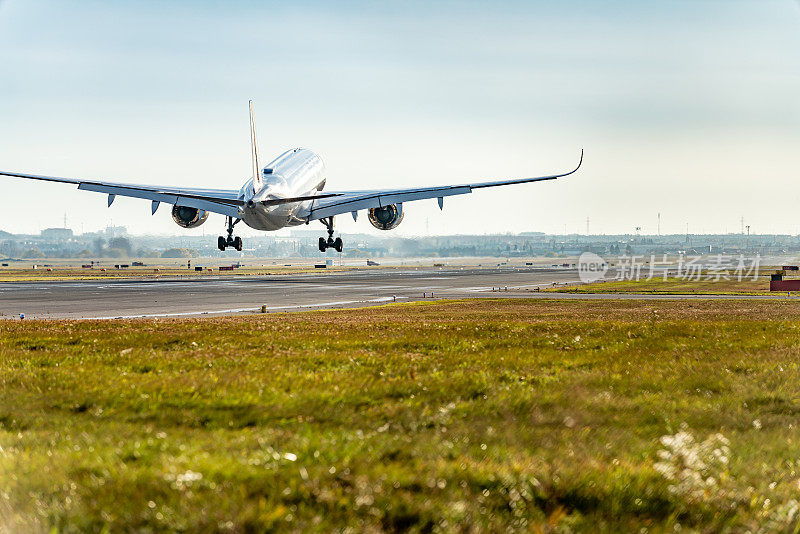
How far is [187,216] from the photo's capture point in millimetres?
63969

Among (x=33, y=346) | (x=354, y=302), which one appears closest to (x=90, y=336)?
(x=33, y=346)

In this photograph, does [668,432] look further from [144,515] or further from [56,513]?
[56,513]

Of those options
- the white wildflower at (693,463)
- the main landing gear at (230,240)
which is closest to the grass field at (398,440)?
the white wildflower at (693,463)

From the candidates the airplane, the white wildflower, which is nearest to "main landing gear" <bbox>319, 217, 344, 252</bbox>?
the airplane

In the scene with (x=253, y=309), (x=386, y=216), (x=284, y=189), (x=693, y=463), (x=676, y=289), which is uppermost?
(x=284, y=189)

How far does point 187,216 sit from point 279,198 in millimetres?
10219

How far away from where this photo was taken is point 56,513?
6301 mm

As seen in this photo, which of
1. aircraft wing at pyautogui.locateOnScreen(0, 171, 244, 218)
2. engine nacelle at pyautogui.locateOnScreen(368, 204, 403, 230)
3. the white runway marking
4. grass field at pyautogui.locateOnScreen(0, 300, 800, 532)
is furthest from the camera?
engine nacelle at pyautogui.locateOnScreen(368, 204, 403, 230)

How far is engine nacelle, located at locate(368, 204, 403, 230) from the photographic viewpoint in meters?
64.8

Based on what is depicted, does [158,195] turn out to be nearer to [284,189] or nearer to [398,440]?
[284,189]

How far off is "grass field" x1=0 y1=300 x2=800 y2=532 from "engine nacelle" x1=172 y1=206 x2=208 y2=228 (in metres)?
47.9

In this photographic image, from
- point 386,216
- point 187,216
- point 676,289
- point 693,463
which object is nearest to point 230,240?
point 187,216

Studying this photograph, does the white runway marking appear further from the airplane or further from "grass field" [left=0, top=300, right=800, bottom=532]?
"grass field" [left=0, top=300, right=800, bottom=532]

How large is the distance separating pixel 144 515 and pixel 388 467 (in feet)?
7.88
